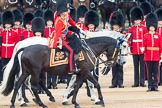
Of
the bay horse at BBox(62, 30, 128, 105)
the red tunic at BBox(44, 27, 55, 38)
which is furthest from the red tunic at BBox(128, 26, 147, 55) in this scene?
the bay horse at BBox(62, 30, 128, 105)

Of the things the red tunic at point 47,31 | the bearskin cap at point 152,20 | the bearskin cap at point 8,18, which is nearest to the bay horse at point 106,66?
the bearskin cap at point 152,20

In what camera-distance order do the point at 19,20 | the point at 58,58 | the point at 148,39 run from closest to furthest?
the point at 58,58 → the point at 148,39 → the point at 19,20

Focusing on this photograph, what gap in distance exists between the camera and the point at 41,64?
640 inches

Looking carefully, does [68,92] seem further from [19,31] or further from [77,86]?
[19,31]

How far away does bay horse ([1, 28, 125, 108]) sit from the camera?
16203 mm

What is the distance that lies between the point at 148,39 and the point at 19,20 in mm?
3247

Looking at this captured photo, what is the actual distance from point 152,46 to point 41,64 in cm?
316

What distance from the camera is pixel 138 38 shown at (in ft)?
63.9

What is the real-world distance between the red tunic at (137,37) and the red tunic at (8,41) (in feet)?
8.19

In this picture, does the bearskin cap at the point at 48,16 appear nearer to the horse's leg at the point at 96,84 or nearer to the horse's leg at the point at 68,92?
the horse's leg at the point at 68,92

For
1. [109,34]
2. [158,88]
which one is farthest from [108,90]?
[109,34]

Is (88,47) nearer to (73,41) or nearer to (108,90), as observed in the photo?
(73,41)

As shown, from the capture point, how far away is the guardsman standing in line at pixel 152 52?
727 inches

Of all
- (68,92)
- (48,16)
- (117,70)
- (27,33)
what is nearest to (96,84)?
(68,92)
